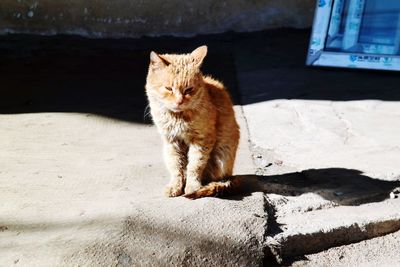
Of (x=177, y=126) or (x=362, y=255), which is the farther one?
(x=177, y=126)

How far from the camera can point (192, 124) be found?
259 cm

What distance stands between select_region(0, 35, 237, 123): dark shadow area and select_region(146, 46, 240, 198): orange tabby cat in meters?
1.64

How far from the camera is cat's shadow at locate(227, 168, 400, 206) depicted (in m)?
2.80

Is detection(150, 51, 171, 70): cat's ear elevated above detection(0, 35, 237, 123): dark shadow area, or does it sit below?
above

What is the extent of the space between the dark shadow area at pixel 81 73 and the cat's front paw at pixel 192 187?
1758 mm

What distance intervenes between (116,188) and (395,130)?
2.26m

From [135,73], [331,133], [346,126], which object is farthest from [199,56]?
[135,73]

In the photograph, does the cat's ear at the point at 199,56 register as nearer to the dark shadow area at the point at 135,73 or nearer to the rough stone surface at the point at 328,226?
the rough stone surface at the point at 328,226

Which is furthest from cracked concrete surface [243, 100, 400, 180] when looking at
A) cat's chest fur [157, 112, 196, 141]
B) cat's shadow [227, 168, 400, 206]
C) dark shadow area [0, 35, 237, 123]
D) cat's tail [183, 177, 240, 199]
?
cat's chest fur [157, 112, 196, 141]

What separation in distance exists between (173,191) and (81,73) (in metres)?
3.12

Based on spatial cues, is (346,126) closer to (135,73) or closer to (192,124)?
(192,124)

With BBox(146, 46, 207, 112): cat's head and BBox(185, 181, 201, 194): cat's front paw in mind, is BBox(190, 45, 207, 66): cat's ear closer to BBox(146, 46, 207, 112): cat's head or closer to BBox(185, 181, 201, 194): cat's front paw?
BBox(146, 46, 207, 112): cat's head

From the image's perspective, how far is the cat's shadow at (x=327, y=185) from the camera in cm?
280

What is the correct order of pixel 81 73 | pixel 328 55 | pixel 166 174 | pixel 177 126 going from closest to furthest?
1. pixel 177 126
2. pixel 166 174
3. pixel 81 73
4. pixel 328 55
